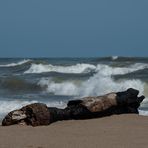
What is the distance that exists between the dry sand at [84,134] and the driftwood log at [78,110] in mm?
170

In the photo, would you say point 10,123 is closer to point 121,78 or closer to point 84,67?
point 121,78

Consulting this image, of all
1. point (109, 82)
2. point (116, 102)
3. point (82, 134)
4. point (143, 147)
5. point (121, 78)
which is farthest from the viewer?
point (121, 78)

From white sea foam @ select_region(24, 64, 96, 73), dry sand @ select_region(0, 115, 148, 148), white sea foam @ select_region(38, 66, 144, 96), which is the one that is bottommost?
white sea foam @ select_region(38, 66, 144, 96)

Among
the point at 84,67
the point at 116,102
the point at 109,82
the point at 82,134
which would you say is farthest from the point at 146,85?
the point at 84,67

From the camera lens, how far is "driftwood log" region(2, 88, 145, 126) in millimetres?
7754

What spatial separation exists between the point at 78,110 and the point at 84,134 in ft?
4.66

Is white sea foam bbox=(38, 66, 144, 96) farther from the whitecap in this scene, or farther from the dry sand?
the whitecap

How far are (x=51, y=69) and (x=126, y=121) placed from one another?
98.0 ft

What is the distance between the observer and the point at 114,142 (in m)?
6.20

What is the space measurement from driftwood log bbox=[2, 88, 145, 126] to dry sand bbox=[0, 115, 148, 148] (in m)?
0.17

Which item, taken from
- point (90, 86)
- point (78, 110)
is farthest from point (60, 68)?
point (78, 110)

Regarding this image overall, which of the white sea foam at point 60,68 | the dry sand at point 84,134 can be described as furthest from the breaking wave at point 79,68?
the dry sand at point 84,134

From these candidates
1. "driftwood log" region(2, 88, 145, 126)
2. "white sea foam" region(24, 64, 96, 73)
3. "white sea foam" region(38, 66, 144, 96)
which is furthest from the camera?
"white sea foam" region(24, 64, 96, 73)

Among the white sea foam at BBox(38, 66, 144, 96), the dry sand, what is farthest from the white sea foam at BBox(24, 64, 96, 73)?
the dry sand
